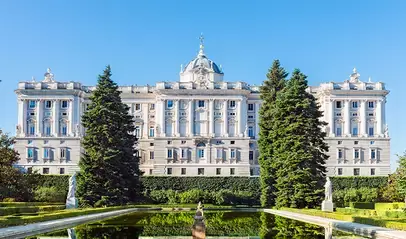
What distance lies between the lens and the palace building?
75.1 m

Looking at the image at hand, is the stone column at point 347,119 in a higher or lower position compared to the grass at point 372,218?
higher

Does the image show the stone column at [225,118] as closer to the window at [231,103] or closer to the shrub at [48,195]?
the window at [231,103]

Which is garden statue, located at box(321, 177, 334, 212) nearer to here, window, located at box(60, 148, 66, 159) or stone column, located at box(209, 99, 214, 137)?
stone column, located at box(209, 99, 214, 137)

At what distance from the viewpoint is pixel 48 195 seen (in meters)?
54.0

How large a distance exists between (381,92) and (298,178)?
45.7 meters

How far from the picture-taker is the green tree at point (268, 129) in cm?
4419

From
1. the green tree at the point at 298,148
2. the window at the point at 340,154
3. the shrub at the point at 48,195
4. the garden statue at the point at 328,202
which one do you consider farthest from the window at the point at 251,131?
the garden statue at the point at 328,202

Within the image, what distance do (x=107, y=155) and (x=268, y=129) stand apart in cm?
1310

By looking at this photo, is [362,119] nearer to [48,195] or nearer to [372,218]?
[48,195]

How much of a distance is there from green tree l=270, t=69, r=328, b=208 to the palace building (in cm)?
3448

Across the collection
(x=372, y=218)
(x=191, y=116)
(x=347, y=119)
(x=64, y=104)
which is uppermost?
(x=64, y=104)

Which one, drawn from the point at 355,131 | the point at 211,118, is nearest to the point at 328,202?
the point at 211,118

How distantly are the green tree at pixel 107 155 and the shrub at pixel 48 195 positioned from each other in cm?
1083

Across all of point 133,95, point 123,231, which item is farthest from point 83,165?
point 133,95
